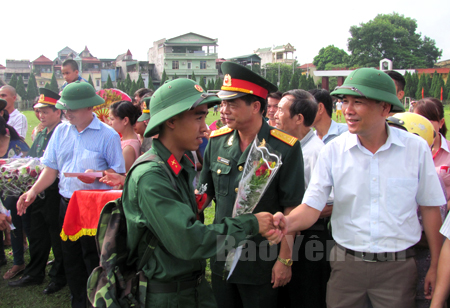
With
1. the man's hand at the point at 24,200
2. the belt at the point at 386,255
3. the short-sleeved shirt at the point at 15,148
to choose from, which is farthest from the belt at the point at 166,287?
the short-sleeved shirt at the point at 15,148

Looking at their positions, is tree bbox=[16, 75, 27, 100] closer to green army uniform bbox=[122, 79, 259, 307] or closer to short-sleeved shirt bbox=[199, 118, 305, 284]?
short-sleeved shirt bbox=[199, 118, 305, 284]

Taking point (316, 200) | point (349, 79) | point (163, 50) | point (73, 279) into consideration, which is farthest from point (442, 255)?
point (163, 50)

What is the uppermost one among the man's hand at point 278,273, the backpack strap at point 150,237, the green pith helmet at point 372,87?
the green pith helmet at point 372,87

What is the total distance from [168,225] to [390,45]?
85.7 meters

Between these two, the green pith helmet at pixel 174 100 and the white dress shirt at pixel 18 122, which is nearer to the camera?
the green pith helmet at pixel 174 100

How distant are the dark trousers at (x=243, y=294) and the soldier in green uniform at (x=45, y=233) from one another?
250 cm

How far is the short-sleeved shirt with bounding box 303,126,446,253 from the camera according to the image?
2379 mm

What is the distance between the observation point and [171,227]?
72.7 inches

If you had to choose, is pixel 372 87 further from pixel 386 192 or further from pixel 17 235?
pixel 17 235

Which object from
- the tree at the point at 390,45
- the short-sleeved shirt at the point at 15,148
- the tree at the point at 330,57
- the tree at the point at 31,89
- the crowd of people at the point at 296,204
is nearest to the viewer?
the crowd of people at the point at 296,204

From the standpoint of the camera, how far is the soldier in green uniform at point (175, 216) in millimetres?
1868

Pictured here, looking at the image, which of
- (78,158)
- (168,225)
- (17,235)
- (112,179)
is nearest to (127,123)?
(78,158)

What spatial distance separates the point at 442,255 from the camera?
91.4 inches

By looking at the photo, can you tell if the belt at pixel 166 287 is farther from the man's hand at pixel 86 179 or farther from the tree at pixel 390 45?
the tree at pixel 390 45
